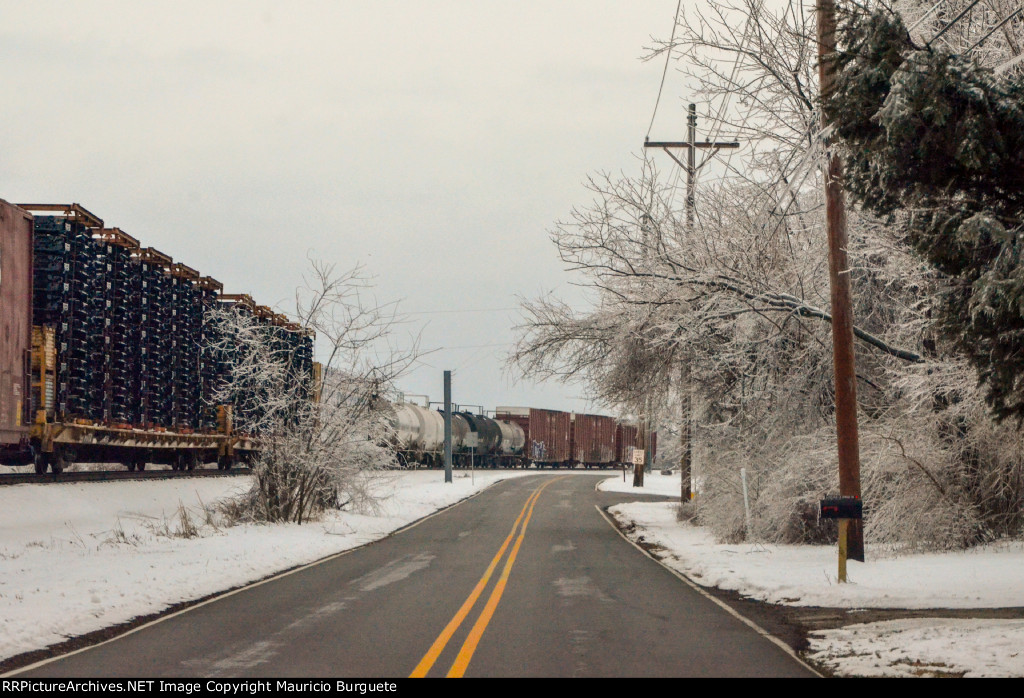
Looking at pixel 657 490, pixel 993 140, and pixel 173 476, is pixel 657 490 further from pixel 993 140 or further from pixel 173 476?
pixel 993 140

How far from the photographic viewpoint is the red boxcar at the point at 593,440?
2970 inches

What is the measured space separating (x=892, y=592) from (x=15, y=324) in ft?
60.3

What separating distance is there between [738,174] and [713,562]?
21.8 feet

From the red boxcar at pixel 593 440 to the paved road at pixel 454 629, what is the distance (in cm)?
5847

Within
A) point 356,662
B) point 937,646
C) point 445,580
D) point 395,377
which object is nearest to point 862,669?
point 937,646

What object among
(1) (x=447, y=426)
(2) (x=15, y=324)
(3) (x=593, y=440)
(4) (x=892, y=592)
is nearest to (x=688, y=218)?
(4) (x=892, y=592)

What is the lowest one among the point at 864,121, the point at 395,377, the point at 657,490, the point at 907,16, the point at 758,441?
the point at 657,490

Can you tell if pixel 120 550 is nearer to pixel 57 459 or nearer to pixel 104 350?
pixel 57 459

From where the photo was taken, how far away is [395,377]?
23.5m

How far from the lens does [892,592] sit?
11.7m

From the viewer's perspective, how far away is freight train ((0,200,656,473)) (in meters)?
21.8

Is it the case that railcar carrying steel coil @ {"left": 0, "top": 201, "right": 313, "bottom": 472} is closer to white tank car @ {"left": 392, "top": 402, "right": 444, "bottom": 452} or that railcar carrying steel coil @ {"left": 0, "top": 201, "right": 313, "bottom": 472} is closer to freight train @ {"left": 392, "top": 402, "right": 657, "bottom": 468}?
white tank car @ {"left": 392, "top": 402, "right": 444, "bottom": 452}

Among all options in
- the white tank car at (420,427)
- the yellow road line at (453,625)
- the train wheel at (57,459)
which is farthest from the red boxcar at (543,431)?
the yellow road line at (453,625)

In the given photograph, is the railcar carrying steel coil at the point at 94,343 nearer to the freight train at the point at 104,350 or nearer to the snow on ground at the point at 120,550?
the freight train at the point at 104,350
